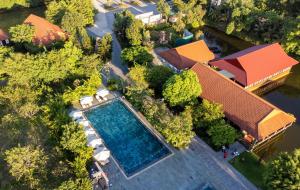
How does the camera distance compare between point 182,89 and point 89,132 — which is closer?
point 89,132

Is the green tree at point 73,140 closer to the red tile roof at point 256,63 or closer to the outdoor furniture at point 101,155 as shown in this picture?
the outdoor furniture at point 101,155

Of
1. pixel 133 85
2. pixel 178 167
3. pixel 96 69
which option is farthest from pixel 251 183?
pixel 96 69

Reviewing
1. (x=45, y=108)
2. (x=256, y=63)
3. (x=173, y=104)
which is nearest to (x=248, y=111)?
(x=173, y=104)

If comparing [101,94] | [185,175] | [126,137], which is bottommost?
[126,137]

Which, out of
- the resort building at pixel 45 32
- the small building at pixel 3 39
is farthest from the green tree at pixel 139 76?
the small building at pixel 3 39

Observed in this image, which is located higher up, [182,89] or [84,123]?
[182,89]

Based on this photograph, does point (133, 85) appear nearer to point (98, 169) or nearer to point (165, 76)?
point (165, 76)

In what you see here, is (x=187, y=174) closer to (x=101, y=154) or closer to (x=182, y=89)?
(x=101, y=154)
